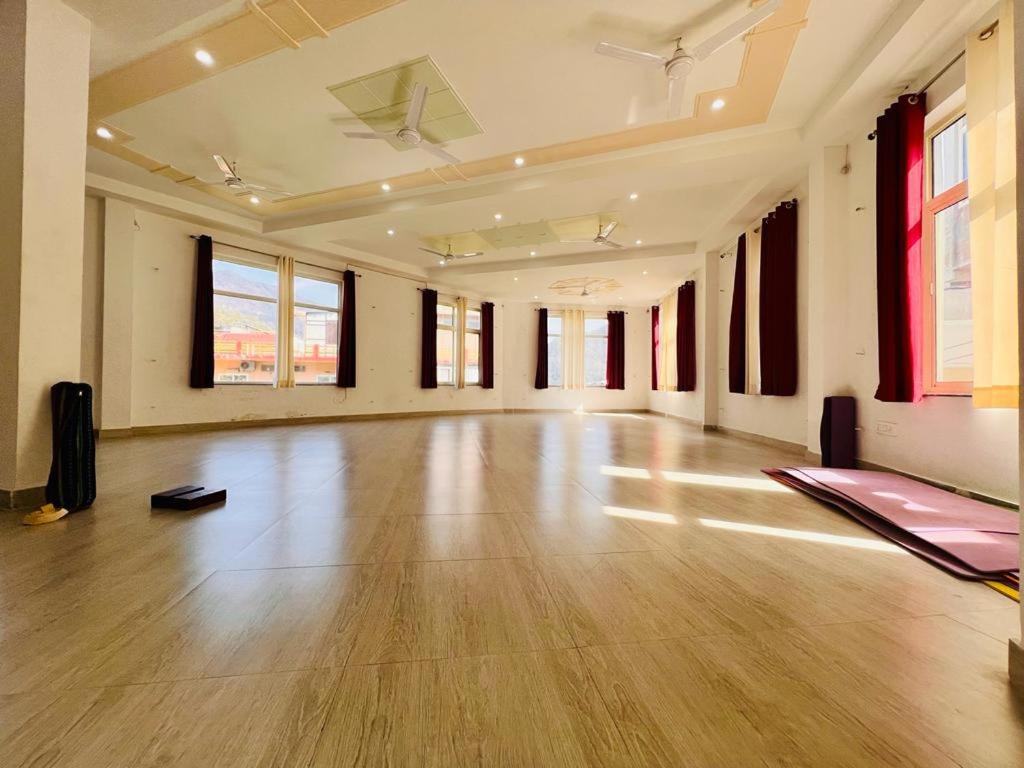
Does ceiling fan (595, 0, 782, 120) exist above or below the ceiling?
below

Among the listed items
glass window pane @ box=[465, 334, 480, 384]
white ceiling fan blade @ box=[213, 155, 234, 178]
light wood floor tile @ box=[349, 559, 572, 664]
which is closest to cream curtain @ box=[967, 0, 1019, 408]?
light wood floor tile @ box=[349, 559, 572, 664]

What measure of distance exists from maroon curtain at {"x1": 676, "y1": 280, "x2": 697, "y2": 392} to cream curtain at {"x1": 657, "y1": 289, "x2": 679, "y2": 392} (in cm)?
25

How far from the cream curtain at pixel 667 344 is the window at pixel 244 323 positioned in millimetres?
8395

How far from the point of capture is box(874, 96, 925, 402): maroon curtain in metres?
3.17

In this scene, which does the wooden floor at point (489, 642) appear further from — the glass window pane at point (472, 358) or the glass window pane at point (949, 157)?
the glass window pane at point (472, 358)

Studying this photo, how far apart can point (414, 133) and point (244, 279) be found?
5.04 metres

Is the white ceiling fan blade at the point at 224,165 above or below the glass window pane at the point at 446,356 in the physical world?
above

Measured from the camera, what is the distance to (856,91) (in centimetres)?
338

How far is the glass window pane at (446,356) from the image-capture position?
10.7 metres

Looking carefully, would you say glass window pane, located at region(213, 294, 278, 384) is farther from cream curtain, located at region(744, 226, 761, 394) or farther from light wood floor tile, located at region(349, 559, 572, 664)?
cream curtain, located at region(744, 226, 761, 394)

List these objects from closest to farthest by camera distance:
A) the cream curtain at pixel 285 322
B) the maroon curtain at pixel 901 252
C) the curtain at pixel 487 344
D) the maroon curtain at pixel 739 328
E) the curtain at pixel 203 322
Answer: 1. the maroon curtain at pixel 901 252
2. the maroon curtain at pixel 739 328
3. the curtain at pixel 203 322
4. the cream curtain at pixel 285 322
5. the curtain at pixel 487 344

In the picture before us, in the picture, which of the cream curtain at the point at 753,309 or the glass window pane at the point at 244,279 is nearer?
the cream curtain at the point at 753,309

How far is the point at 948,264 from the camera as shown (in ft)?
10.3

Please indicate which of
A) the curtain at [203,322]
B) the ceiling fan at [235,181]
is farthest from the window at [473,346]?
the ceiling fan at [235,181]
